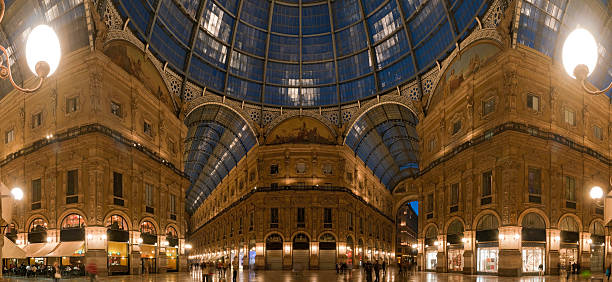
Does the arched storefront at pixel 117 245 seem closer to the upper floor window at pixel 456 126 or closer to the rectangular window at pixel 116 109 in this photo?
the rectangular window at pixel 116 109

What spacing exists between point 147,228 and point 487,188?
102 ft

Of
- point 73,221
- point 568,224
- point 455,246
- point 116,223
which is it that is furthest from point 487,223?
point 73,221

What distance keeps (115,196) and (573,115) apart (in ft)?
133

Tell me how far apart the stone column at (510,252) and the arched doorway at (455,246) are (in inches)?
262

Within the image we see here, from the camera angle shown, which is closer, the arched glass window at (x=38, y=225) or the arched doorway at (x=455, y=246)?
the arched glass window at (x=38, y=225)

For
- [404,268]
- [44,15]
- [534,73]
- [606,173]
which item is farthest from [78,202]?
[606,173]

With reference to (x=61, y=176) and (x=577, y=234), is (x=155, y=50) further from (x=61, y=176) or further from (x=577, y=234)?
(x=577, y=234)

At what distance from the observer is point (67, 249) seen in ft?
117

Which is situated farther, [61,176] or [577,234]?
[577,234]

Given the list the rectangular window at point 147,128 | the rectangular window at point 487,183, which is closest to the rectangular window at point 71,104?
the rectangular window at point 147,128

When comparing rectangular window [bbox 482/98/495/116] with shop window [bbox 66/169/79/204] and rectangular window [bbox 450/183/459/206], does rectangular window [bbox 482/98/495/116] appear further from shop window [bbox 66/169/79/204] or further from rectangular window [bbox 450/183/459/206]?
shop window [bbox 66/169/79/204]

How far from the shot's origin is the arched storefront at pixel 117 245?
126ft

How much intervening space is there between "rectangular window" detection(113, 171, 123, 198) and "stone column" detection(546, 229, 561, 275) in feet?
115

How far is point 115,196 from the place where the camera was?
129 feet
